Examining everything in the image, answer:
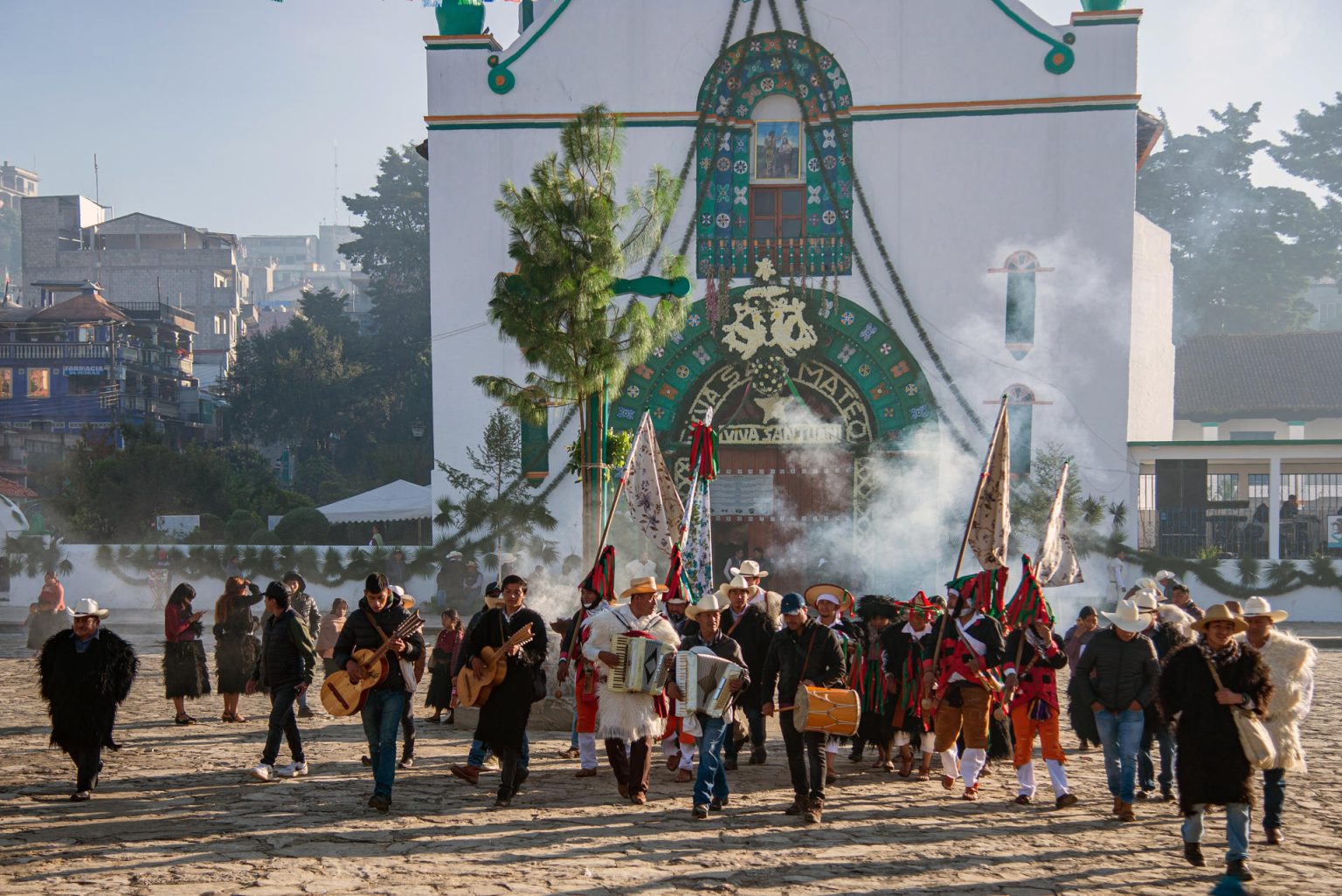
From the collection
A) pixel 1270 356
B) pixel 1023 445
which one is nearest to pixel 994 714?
pixel 1023 445

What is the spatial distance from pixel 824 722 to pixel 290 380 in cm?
4836

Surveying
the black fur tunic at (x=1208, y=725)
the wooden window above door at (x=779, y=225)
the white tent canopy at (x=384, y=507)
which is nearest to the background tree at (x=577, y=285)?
the black fur tunic at (x=1208, y=725)

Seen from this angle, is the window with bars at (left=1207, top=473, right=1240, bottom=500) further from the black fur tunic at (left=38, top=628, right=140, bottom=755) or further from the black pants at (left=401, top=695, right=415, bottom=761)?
the black fur tunic at (left=38, top=628, right=140, bottom=755)

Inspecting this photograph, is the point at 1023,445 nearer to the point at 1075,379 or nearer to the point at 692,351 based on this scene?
the point at 1075,379

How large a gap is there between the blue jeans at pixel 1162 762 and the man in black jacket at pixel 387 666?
5.63 metres

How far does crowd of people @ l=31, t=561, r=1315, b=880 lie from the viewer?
925 centimetres

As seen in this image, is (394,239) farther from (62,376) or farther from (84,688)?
(84,688)

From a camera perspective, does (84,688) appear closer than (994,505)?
Yes

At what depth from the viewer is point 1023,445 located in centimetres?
2534

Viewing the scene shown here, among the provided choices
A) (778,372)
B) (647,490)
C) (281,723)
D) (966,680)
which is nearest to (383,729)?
(281,723)

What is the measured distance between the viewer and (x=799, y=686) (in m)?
9.86

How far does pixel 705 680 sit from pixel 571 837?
151cm

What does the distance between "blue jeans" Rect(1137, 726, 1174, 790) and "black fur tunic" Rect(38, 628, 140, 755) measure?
7.78m

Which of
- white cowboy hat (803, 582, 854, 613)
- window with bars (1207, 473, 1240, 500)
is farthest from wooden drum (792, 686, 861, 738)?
window with bars (1207, 473, 1240, 500)
